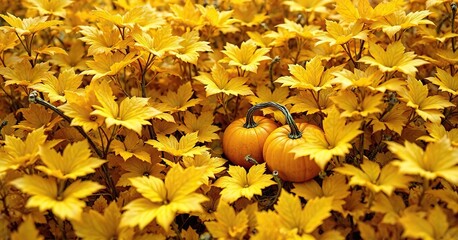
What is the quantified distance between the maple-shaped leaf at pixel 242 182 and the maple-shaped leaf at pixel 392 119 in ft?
1.25

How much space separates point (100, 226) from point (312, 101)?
829 millimetres

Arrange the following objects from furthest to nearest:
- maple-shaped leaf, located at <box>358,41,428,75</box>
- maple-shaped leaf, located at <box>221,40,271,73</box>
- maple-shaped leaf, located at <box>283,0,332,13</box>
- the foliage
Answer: maple-shaped leaf, located at <box>283,0,332,13</box> → maple-shaped leaf, located at <box>221,40,271,73</box> → maple-shaped leaf, located at <box>358,41,428,75</box> → the foliage

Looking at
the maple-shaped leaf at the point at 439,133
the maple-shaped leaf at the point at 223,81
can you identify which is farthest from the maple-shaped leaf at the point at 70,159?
the maple-shaped leaf at the point at 439,133

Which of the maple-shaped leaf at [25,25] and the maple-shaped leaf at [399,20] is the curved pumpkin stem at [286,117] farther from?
the maple-shaped leaf at [25,25]

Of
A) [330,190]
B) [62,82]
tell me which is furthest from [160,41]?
[330,190]

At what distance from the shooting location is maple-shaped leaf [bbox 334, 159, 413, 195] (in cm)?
129

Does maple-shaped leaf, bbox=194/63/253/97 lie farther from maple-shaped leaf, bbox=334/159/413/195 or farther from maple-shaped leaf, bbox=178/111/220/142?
maple-shaped leaf, bbox=334/159/413/195

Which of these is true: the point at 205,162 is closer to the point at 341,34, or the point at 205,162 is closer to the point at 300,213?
the point at 300,213

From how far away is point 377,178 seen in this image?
1.37 m

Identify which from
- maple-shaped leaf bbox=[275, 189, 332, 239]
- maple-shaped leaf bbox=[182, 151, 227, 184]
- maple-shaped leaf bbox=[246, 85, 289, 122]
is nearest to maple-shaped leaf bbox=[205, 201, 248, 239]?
maple-shaped leaf bbox=[275, 189, 332, 239]

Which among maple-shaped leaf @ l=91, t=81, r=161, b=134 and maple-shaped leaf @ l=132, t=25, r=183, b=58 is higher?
maple-shaped leaf @ l=132, t=25, r=183, b=58

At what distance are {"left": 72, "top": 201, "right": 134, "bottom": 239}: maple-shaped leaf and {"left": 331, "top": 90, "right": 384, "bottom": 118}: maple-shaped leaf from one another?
0.73m

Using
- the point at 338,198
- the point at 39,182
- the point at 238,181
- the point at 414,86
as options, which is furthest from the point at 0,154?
the point at 414,86

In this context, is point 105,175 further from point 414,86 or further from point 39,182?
point 414,86
